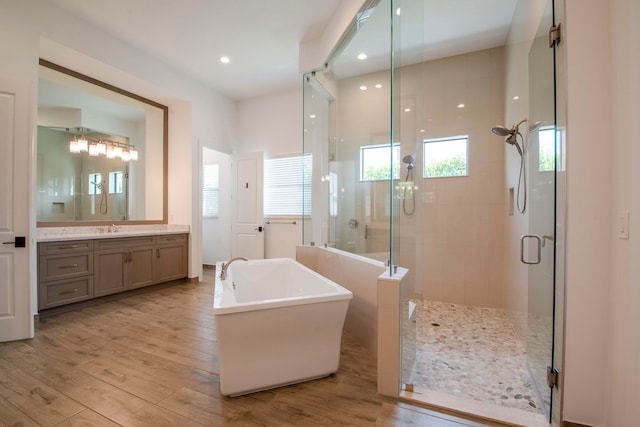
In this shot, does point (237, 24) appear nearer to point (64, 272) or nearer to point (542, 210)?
point (64, 272)

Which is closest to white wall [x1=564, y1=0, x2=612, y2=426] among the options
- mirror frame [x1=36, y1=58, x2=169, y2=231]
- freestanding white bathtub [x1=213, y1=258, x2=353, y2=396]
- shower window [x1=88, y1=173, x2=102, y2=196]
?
freestanding white bathtub [x1=213, y1=258, x2=353, y2=396]

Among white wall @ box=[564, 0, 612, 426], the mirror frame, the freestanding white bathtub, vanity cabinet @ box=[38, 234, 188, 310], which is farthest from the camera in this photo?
the mirror frame

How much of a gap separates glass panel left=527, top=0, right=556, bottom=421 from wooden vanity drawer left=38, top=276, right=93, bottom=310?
4.25 metres

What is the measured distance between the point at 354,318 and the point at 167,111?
14.3 feet

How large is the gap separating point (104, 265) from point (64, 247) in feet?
1.53

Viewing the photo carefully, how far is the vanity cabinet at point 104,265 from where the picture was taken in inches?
112

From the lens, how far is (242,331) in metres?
1.55

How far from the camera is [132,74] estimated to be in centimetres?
349

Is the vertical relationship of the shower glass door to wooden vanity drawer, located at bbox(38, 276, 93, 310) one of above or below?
above

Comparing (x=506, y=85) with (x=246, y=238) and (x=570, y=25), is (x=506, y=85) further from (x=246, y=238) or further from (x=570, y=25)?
(x=246, y=238)

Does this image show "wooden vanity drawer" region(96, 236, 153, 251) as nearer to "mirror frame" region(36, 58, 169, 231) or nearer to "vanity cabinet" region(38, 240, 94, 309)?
"vanity cabinet" region(38, 240, 94, 309)

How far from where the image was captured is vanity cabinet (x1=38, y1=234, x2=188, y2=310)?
2852 millimetres

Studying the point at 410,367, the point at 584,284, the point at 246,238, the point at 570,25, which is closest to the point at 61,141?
the point at 246,238

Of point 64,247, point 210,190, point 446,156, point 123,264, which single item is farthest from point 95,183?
point 446,156
